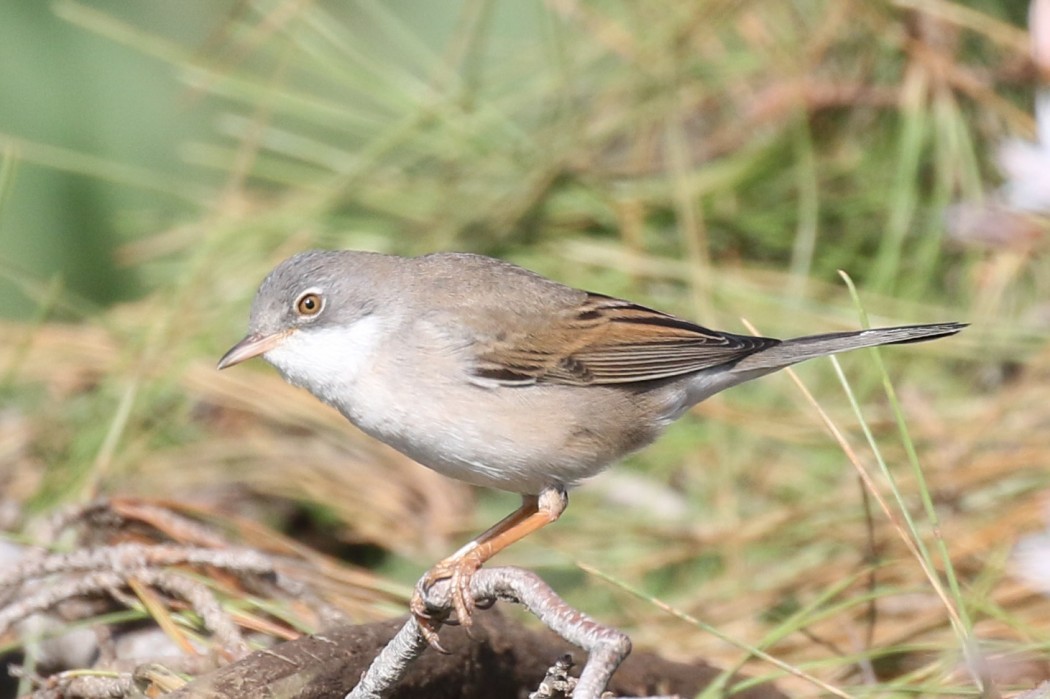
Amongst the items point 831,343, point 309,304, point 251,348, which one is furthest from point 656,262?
point 251,348

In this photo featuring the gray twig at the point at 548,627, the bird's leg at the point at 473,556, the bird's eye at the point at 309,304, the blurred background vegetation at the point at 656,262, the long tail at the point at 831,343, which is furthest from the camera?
the blurred background vegetation at the point at 656,262

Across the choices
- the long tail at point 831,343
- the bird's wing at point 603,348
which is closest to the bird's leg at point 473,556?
the bird's wing at point 603,348

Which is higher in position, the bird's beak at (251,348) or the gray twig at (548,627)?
the bird's beak at (251,348)

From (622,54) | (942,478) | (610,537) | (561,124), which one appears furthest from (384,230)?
(942,478)

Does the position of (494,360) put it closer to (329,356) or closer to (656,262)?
(329,356)

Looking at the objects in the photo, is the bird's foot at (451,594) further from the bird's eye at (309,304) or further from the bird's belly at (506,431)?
the bird's eye at (309,304)

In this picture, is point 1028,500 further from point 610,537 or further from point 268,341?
point 268,341
